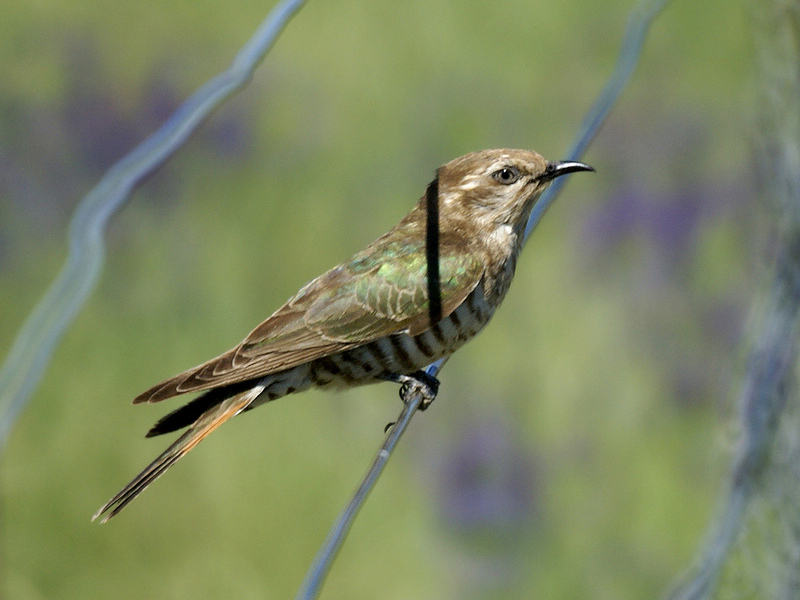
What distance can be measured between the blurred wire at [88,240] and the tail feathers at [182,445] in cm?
47

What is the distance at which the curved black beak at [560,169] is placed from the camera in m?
2.26

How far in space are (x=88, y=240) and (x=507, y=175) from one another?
1.21 metres

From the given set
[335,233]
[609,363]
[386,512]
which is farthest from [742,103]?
[386,512]

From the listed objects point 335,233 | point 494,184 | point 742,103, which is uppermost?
point 335,233

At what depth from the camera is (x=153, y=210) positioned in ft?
16.7

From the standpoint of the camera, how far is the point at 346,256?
466 centimetres

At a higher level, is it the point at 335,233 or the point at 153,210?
the point at 153,210

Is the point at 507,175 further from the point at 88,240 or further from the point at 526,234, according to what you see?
the point at 88,240

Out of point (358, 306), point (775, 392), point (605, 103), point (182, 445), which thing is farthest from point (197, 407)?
point (775, 392)

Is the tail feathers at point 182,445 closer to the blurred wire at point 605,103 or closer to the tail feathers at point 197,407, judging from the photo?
the tail feathers at point 197,407

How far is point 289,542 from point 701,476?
1997 mm

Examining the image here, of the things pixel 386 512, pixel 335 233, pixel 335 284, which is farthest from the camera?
pixel 386 512

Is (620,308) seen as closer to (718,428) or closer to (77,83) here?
(718,428)

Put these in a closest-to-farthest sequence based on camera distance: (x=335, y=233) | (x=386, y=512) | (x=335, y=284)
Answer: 1. (x=335, y=284)
2. (x=335, y=233)
3. (x=386, y=512)
